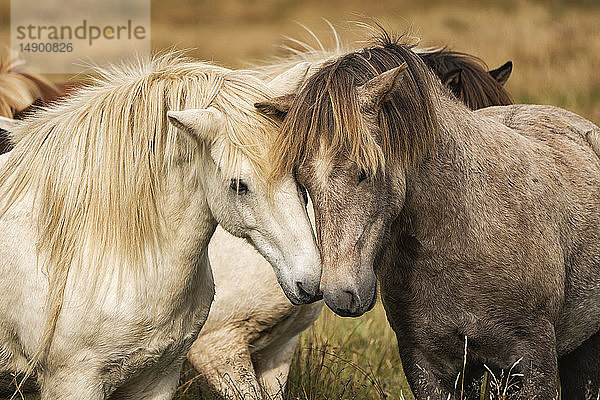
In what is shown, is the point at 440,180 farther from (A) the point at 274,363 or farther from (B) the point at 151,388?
(A) the point at 274,363

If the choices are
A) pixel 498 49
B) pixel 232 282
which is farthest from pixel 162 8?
pixel 232 282

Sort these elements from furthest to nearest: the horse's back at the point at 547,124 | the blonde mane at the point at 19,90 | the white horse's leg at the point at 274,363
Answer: the blonde mane at the point at 19,90, the white horse's leg at the point at 274,363, the horse's back at the point at 547,124

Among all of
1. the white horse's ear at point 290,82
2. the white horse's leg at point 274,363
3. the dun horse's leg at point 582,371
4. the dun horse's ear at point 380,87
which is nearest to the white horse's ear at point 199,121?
the white horse's ear at point 290,82

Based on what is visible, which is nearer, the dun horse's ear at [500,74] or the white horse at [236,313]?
the white horse at [236,313]

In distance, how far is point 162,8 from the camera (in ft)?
81.6

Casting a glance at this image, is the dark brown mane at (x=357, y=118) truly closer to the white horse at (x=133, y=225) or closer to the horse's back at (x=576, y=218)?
the white horse at (x=133, y=225)

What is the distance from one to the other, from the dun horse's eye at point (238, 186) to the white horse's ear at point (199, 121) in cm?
18

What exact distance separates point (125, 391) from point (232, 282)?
1055 mm

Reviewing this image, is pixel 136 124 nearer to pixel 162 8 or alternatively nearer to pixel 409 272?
pixel 409 272

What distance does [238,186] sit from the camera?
3.02 metres

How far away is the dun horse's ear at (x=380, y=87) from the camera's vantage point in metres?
2.99

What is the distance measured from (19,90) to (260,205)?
3.22m

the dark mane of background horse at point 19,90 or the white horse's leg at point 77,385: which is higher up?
the dark mane of background horse at point 19,90

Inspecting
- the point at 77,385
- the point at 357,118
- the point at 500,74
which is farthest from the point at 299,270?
the point at 500,74
